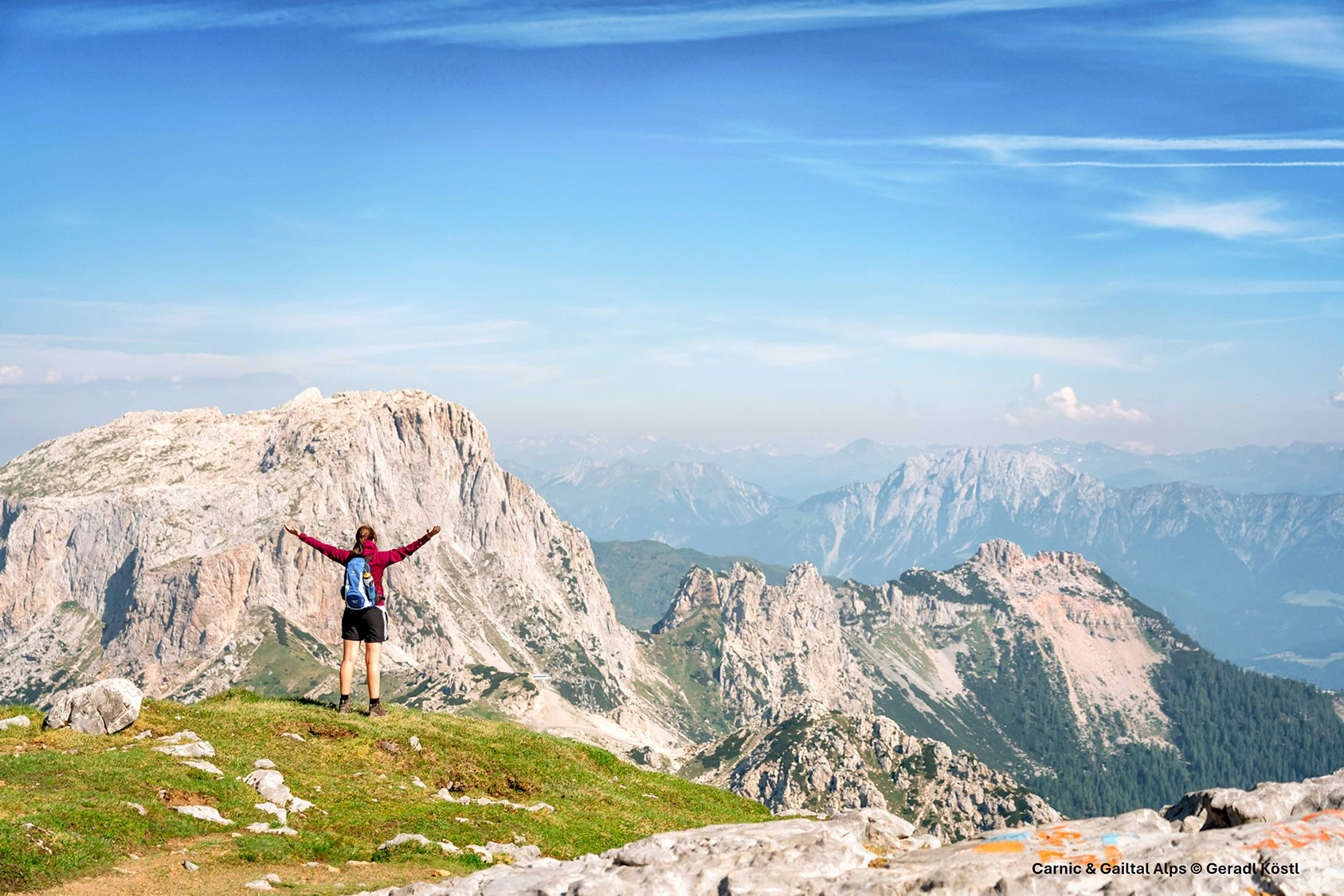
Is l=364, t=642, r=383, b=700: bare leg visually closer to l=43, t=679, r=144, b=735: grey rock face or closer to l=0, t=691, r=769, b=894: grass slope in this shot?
l=0, t=691, r=769, b=894: grass slope

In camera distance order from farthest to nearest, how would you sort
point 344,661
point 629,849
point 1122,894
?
1. point 344,661
2. point 629,849
3. point 1122,894

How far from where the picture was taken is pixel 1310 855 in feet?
41.2

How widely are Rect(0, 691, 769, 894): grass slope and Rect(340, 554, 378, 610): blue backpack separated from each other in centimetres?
483

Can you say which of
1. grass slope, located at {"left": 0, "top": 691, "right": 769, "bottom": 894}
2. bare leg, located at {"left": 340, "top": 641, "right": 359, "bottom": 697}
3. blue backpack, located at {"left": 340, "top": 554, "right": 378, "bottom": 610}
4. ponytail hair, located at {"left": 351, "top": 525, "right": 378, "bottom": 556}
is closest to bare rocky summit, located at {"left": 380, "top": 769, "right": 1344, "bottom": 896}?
grass slope, located at {"left": 0, "top": 691, "right": 769, "bottom": 894}

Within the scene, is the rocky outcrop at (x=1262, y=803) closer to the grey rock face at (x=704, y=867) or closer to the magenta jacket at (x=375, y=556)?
the grey rock face at (x=704, y=867)

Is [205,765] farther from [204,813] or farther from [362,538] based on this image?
[362,538]

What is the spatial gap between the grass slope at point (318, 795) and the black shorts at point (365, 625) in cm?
363

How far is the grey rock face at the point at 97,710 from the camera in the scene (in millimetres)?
28922

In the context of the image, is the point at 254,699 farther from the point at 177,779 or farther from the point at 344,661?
the point at 177,779

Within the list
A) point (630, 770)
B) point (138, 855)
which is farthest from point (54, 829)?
point (630, 770)

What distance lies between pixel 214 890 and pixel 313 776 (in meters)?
8.54

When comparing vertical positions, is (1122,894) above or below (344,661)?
above

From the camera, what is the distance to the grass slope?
20.2 meters

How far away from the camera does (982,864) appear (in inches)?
544
